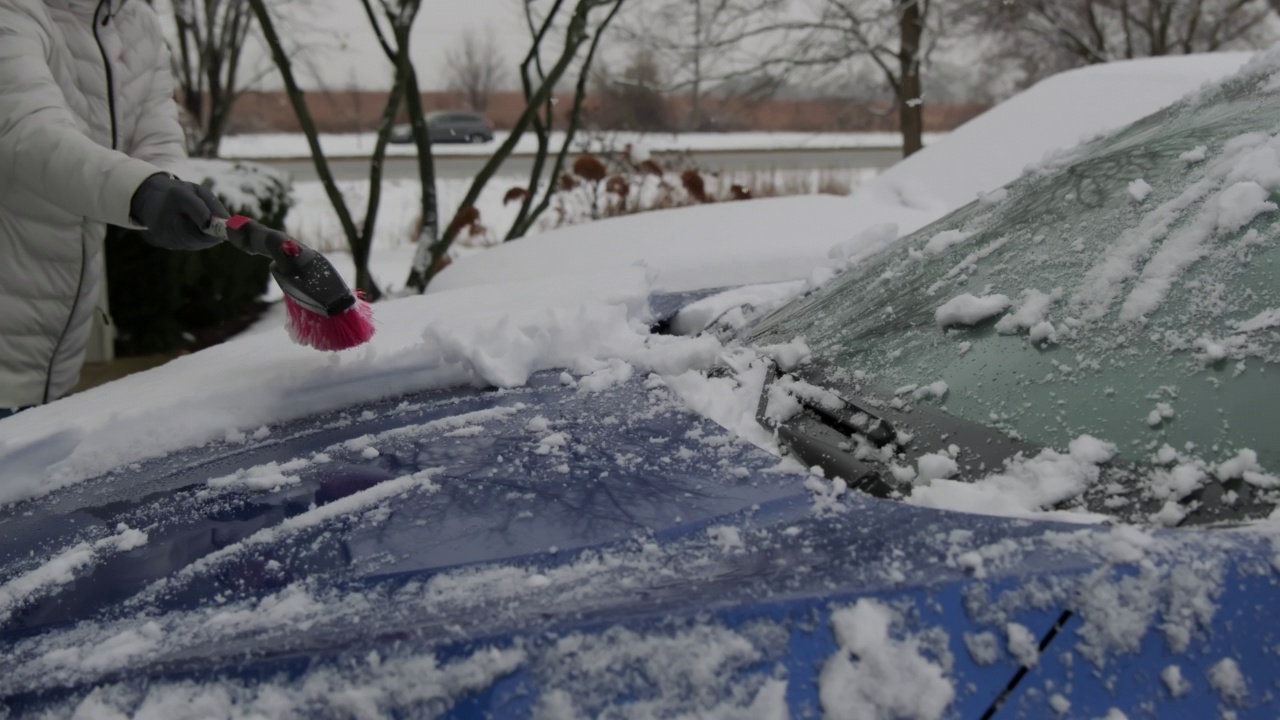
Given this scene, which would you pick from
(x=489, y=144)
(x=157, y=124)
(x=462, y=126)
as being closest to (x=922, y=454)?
(x=157, y=124)

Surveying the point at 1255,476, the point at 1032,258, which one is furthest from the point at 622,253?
the point at 1255,476

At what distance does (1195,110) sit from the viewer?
5.19 ft

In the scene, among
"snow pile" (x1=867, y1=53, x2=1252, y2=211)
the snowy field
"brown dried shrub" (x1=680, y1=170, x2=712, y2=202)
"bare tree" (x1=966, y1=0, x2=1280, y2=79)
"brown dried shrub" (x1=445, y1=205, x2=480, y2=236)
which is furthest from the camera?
"bare tree" (x1=966, y1=0, x2=1280, y2=79)

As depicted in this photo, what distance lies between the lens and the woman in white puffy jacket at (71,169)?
176 centimetres

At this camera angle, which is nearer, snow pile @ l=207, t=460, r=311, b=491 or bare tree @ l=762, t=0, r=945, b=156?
snow pile @ l=207, t=460, r=311, b=491

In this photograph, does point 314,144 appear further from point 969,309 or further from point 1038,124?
point 969,309

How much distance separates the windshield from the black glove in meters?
0.96

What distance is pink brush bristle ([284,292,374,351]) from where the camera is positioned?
5.44 feet

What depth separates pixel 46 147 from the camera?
1.84 metres

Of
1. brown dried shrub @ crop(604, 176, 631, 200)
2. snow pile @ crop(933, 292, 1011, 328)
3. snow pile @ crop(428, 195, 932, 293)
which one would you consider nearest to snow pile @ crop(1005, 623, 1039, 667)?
snow pile @ crop(933, 292, 1011, 328)

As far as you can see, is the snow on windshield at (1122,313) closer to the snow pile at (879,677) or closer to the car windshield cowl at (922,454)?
the car windshield cowl at (922,454)

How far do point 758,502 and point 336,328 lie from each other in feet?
2.87

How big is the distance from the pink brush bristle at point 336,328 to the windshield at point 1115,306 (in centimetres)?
67

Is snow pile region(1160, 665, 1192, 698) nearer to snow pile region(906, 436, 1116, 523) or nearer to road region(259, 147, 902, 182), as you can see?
snow pile region(906, 436, 1116, 523)
